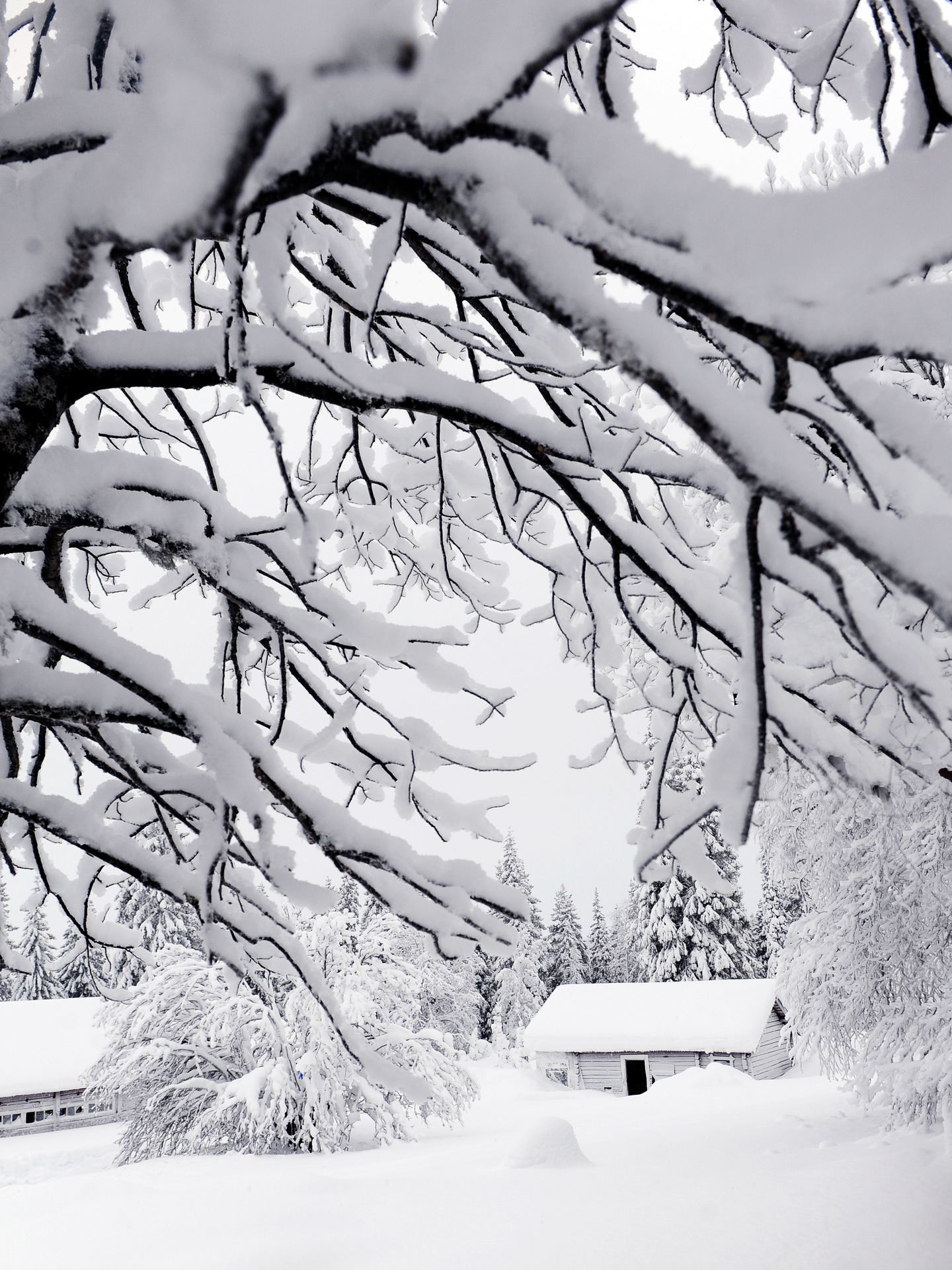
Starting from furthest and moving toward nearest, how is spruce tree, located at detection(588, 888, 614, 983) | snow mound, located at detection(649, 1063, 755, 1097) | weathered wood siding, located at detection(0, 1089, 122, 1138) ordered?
1. spruce tree, located at detection(588, 888, 614, 983)
2. weathered wood siding, located at detection(0, 1089, 122, 1138)
3. snow mound, located at detection(649, 1063, 755, 1097)

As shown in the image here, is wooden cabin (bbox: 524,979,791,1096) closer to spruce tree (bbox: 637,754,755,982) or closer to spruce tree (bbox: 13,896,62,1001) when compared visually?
spruce tree (bbox: 637,754,755,982)

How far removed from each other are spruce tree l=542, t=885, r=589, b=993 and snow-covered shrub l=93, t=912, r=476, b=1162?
3251cm

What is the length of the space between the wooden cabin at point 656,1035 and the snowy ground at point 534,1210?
1689cm

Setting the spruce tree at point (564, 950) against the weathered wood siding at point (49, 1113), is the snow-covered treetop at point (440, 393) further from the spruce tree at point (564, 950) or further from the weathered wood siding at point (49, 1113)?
the spruce tree at point (564, 950)

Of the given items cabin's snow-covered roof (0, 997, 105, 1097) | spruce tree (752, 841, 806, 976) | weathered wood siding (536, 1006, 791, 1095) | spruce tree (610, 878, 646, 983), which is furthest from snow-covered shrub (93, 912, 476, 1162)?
spruce tree (752, 841, 806, 976)

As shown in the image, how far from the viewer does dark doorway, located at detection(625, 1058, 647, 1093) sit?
1166 inches

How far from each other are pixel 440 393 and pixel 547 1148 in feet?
33.9

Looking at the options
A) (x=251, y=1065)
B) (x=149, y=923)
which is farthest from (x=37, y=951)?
(x=251, y=1065)

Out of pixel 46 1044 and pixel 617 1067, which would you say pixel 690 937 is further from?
pixel 46 1044

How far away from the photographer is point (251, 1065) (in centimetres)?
1683

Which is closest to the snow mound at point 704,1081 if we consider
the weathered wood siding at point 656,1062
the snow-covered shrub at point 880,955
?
the weathered wood siding at point 656,1062

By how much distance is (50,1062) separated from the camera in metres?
27.2

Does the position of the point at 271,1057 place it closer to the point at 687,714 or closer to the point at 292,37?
the point at 687,714

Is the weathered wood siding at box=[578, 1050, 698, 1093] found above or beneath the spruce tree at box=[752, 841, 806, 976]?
beneath
